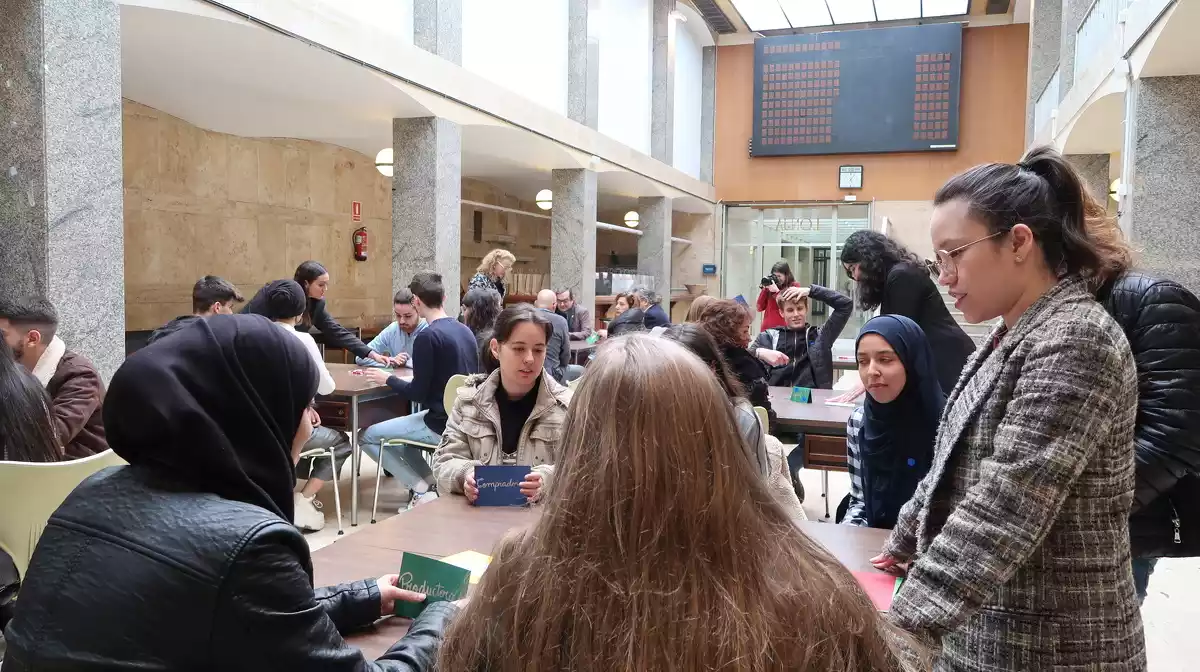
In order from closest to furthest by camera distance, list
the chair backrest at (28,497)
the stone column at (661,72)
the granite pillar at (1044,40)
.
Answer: the chair backrest at (28,497), the granite pillar at (1044,40), the stone column at (661,72)

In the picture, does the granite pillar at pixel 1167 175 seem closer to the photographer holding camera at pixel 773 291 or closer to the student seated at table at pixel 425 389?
the photographer holding camera at pixel 773 291

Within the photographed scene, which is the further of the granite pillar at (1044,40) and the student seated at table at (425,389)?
the granite pillar at (1044,40)

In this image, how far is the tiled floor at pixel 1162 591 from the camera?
10.9 ft

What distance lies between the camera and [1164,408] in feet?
5.99

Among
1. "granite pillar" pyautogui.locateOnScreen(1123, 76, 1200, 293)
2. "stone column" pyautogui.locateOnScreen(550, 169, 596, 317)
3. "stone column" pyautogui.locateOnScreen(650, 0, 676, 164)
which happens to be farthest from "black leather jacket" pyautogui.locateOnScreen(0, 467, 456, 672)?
"stone column" pyautogui.locateOnScreen(650, 0, 676, 164)

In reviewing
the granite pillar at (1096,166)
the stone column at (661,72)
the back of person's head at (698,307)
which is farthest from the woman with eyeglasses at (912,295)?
the stone column at (661,72)

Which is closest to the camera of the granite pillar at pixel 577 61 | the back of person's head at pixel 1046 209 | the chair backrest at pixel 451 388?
the back of person's head at pixel 1046 209

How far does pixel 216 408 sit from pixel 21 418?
6.40ft

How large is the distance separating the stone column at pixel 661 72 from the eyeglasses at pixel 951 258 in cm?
1291

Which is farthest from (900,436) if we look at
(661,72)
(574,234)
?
(661,72)

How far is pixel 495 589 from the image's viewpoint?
1.00m

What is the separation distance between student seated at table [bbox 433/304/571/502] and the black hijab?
56.2 inches

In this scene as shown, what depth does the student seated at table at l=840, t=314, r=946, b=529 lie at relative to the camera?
8.18 feet

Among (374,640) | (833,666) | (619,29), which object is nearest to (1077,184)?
(833,666)
